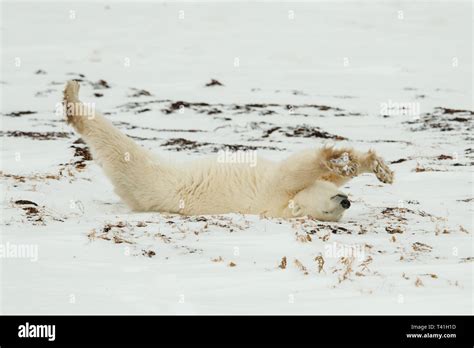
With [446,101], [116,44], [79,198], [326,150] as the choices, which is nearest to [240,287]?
[326,150]

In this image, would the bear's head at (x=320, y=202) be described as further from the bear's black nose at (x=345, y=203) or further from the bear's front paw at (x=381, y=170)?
the bear's front paw at (x=381, y=170)

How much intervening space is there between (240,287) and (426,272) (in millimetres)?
1328

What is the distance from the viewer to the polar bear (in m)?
7.17

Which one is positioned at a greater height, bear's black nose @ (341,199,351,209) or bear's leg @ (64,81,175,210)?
bear's leg @ (64,81,175,210)

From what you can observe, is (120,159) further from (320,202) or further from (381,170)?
(381,170)

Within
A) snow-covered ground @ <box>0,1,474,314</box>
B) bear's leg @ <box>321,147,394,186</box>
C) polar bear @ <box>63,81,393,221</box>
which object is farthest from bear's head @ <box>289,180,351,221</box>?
bear's leg @ <box>321,147,394,186</box>

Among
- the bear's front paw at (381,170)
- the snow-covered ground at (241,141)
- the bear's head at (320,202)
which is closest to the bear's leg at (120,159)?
the snow-covered ground at (241,141)

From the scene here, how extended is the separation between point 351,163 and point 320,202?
0.60 metres

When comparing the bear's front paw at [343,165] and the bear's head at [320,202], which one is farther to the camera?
the bear's head at [320,202]

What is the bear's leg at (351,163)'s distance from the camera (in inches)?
275

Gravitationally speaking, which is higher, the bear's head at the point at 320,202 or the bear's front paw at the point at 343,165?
the bear's front paw at the point at 343,165

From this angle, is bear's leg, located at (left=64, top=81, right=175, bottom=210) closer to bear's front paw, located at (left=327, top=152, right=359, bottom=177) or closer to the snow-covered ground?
the snow-covered ground

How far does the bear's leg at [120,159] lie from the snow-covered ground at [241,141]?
0.98 feet

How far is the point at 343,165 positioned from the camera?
6969 millimetres
